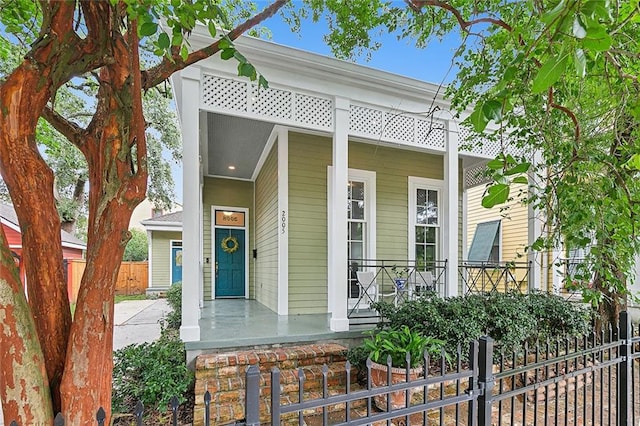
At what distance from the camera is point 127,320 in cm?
912

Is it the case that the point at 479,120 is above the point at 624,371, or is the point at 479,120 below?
above

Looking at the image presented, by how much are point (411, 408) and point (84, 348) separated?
70.8 inches

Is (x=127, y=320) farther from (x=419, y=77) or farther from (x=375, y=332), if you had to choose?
(x=419, y=77)

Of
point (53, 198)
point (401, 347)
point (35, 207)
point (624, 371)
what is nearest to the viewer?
point (35, 207)

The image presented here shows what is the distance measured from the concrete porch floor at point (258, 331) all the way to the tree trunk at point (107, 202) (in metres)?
1.89

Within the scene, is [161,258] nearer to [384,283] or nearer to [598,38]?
[384,283]

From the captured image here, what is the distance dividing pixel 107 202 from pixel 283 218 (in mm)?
3923

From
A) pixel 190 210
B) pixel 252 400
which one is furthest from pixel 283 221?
pixel 252 400

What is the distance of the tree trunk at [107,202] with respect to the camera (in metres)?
2.03

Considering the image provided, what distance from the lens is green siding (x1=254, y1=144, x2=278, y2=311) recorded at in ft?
21.0

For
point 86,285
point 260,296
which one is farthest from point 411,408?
point 260,296

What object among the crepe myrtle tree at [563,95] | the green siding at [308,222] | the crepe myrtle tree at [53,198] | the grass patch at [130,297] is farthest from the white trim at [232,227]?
the grass patch at [130,297]

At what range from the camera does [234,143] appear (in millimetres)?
6750

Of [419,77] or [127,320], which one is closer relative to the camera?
[419,77]
